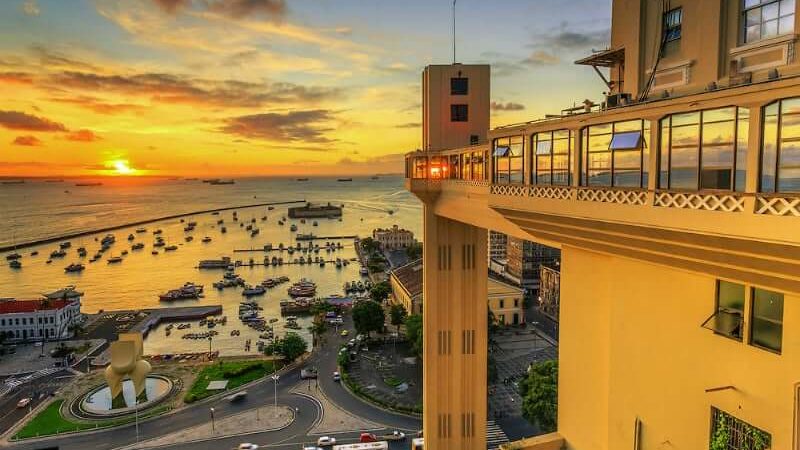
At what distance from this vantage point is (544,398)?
61.6 feet

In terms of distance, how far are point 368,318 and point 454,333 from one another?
20.8 metres

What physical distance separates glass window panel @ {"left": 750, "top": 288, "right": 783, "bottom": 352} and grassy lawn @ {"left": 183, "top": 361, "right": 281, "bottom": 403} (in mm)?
25759

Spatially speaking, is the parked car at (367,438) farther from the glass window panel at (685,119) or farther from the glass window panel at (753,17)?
the glass window panel at (753,17)

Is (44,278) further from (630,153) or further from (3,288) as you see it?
(630,153)

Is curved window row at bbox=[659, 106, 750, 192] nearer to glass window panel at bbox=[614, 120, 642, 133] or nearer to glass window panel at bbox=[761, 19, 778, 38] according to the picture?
glass window panel at bbox=[614, 120, 642, 133]

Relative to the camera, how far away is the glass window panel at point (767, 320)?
4340 millimetres

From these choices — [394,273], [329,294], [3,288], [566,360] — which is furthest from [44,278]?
[566,360]

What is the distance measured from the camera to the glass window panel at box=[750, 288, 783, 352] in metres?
4.34

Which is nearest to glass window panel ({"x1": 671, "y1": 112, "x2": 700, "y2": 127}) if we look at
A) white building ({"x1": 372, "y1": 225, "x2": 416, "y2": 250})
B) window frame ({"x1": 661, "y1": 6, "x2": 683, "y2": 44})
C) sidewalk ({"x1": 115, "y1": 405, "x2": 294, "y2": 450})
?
window frame ({"x1": 661, "y1": 6, "x2": 683, "y2": 44})

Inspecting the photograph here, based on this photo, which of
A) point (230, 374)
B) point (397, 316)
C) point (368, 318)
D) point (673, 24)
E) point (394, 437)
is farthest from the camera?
point (397, 316)

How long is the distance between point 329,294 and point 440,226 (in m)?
41.2

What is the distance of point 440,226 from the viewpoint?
1328 cm

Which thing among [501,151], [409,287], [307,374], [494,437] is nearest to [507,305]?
[409,287]

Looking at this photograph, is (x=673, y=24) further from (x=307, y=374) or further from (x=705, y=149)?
(x=307, y=374)
